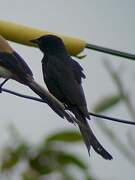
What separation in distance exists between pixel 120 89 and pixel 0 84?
2362 mm

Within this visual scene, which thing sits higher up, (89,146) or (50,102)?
(50,102)

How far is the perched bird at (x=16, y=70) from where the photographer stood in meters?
3.52

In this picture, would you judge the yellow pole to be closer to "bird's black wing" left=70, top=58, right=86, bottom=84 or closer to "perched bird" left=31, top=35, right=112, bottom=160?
"perched bird" left=31, top=35, right=112, bottom=160

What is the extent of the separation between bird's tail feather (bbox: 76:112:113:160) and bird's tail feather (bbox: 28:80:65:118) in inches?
7.5

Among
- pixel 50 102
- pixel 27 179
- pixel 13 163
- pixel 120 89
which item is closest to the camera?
pixel 27 179

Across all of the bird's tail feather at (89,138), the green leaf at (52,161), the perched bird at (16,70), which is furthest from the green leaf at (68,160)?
the perched bird at (16,70)

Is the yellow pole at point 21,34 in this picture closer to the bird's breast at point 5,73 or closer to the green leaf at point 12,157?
the bird's breast at point 5,73

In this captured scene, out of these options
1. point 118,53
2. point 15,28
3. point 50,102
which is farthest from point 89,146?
point 15,28

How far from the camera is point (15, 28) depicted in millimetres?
2969

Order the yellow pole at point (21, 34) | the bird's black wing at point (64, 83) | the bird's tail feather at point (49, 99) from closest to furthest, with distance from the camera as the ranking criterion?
1. the yellow pole at point (21, 34)
2. the bird's tail feather at point (49, 99)
3. the bird's black wing at point (64, 83)

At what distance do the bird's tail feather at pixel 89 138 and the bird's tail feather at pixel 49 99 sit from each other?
191mm

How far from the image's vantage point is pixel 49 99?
3338 millimetres

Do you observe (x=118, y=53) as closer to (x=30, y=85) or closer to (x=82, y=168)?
(x=30, y=85)

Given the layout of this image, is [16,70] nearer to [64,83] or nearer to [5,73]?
[5,73]
